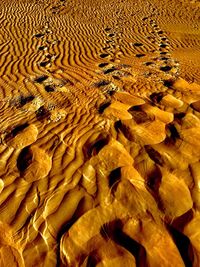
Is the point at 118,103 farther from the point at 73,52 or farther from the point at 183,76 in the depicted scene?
the point at 73,52

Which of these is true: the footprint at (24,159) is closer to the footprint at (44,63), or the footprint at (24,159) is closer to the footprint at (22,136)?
the footprint at (22,136)

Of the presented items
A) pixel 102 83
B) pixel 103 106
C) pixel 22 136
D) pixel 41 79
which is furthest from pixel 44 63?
pixel 22 136

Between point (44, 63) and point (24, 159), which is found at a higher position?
point (44, 63)

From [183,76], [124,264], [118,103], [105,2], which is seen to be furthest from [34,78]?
[105,2]

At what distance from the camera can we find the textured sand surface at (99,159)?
307cm

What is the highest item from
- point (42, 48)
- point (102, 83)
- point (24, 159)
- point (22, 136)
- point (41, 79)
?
point (42, 48)

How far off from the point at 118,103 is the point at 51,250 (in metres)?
3.35

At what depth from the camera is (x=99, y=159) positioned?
4.17 metres

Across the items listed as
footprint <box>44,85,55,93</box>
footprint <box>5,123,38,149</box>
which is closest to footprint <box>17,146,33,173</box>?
footprint <box>5,123,38,149</box>

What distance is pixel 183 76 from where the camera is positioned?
7168 millimetres

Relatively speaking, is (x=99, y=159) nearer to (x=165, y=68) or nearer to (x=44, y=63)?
(x=165, y=68)

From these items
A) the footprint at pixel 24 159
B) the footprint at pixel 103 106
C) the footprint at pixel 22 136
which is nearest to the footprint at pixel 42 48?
the footprint at pixel 103 106

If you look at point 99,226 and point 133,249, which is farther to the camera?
point 99,226

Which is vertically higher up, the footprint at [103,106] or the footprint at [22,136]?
the footprint at [22,136]
